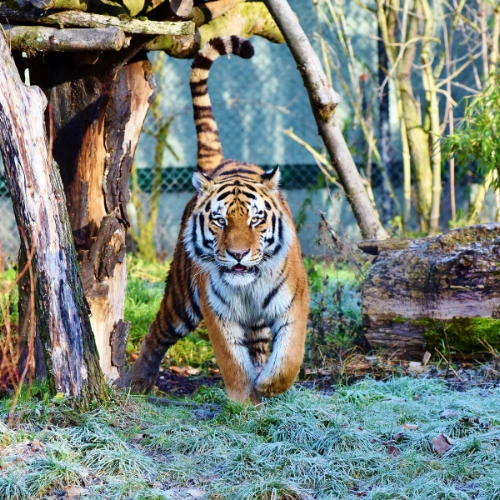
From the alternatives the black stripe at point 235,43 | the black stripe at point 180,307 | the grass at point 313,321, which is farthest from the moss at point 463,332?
the black stripe at point 235,43

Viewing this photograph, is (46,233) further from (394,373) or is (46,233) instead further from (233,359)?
(394,373)

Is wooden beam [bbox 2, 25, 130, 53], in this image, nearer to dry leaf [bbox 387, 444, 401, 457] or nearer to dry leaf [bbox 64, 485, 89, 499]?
dry leaf [bbox 64, 485, 89, 499]

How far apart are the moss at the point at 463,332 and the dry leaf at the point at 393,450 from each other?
159cm

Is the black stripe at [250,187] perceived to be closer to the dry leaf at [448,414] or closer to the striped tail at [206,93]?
the striped tail at [206,93]

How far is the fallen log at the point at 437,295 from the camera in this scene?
5.20m

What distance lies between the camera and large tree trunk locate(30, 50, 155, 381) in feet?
15.2

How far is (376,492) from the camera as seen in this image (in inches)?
132

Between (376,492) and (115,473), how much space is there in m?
1.06

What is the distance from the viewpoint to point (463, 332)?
17.3 feet

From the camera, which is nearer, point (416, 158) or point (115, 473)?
point (115, 473)

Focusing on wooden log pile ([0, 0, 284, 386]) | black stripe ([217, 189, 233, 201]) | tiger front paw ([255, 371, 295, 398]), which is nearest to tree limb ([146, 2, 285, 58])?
wooden log pile ([0, 0, 284, 386])

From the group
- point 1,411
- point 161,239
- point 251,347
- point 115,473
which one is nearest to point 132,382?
point 251,347

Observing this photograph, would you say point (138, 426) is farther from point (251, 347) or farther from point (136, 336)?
point (136, 336)

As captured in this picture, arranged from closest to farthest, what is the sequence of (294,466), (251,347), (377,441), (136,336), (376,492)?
(376,492) → (294,466) → (377,441) → (251,347) → (136,336)
